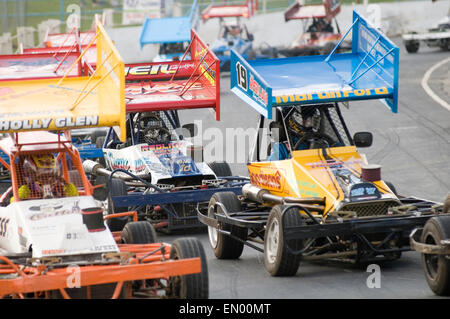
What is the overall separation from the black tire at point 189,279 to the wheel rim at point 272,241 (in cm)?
199

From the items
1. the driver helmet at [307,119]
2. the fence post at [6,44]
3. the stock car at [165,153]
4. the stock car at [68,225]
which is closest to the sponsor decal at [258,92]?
the driver helmet at [307,119]

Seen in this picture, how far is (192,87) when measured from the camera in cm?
1617

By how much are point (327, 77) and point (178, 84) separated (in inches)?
158

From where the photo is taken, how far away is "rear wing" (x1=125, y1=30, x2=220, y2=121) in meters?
15.0

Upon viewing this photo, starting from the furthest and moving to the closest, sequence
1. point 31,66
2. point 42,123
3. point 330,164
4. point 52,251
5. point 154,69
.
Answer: point 31,66
point 154,69
point 330,164
point 42,123
point 52,251

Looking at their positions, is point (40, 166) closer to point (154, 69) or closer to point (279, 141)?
point (279, 141)

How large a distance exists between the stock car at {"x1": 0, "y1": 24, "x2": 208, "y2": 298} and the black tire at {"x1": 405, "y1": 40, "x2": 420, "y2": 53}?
29646 mm

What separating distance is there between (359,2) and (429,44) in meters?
9.93

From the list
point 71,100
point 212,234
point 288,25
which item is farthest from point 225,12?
point 71,100

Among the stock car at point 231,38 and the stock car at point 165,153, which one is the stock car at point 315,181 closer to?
the stock car at point 165,153

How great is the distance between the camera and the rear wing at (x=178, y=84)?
49.2 ft

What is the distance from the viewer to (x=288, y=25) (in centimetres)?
4609

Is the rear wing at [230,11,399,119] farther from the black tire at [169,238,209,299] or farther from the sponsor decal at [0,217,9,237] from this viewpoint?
the sponsor decal at [0,217,9,237]

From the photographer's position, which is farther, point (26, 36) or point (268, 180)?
point (26, 36)
